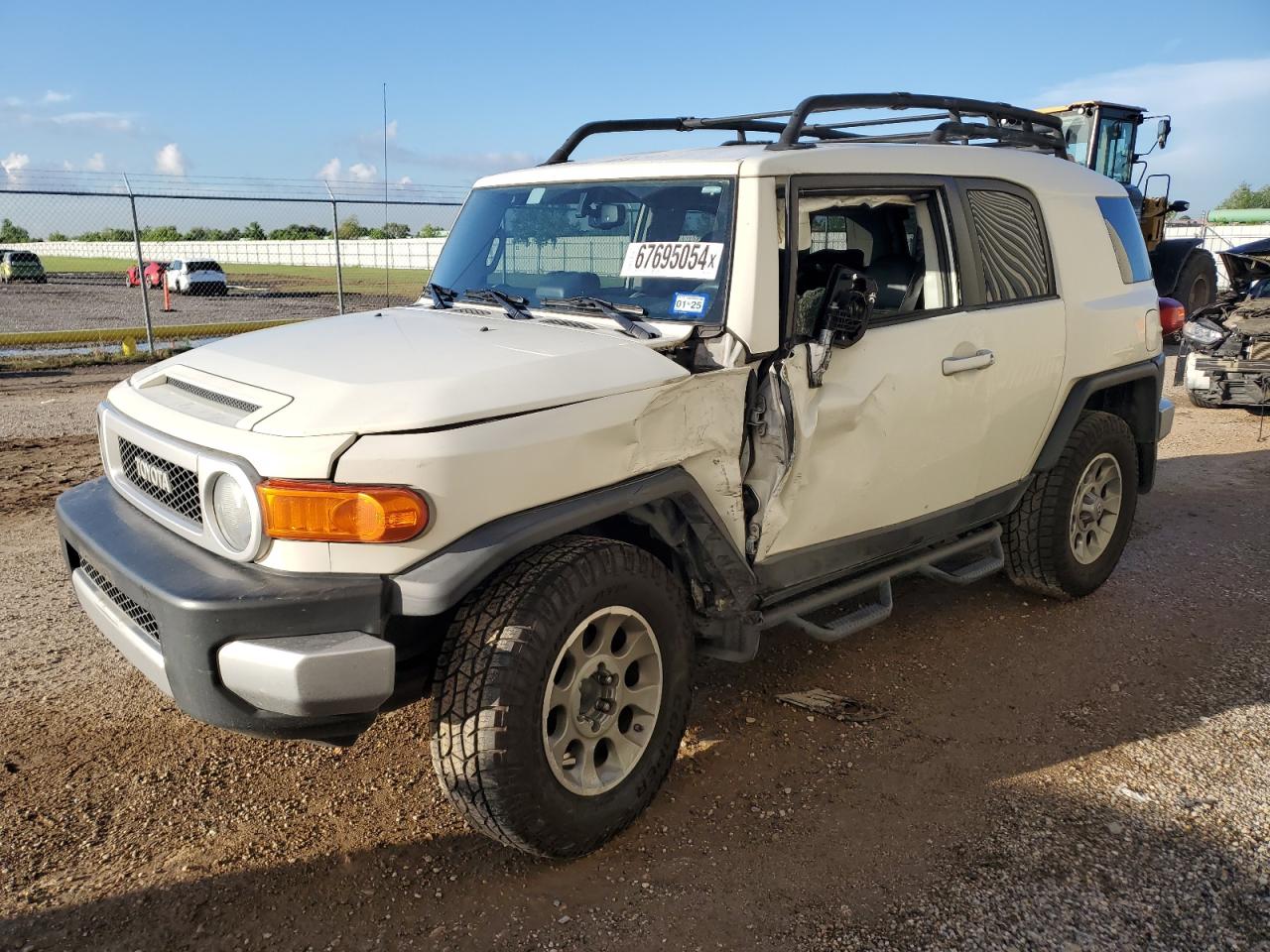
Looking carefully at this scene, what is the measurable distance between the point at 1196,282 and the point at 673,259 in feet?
52.0

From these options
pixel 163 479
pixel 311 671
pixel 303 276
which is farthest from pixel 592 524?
pixel 303 276

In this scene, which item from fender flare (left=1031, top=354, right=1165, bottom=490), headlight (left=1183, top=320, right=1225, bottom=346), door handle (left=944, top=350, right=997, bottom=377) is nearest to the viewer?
door handle (left=944, top=350, right=997, bottom=377)

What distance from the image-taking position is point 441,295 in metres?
4.02

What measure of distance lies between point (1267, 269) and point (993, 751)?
10.5 metres

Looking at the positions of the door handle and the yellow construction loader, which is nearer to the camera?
the door handle

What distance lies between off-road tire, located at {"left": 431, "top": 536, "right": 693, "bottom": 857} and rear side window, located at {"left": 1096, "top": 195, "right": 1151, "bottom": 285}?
138 inches

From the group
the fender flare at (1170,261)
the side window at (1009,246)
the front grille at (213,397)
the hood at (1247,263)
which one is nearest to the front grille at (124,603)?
the front grille at (213,397)

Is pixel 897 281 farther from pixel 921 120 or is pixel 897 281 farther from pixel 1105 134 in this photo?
pixel 1105 134

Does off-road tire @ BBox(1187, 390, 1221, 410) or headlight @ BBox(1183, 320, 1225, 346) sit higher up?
headlight @ BBox(1183, 320, 1225, 346)

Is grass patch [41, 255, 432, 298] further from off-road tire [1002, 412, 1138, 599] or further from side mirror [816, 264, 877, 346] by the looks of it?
side mirror [816, 264, 877, 346]

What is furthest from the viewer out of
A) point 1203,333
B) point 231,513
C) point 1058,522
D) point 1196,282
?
point 1196,282

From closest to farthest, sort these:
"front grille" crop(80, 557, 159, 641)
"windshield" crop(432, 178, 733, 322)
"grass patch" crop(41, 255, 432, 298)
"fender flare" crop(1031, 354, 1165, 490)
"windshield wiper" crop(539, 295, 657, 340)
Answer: "front grille" crop(80, 557, 159, 641), "windshield wiper" crop(539, 295, 657, 340), "windshield" crop(432, 178, 733, 322), "fender flare" crop(1031, 354, 1165, 490), "grass patch" crop(41, 255, 432, 298)

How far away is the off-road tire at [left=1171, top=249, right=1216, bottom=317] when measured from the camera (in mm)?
15633

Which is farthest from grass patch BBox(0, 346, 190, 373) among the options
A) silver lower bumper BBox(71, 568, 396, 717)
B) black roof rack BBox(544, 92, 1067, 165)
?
silver lower bumper BBox(71, 568, 396, 717)
